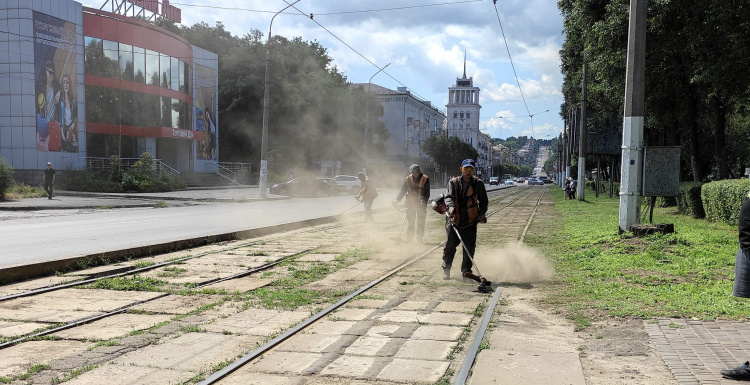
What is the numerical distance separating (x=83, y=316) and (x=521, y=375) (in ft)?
13.4

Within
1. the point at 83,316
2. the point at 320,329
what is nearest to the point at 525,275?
the point at 320,329

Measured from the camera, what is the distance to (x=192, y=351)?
4629mm

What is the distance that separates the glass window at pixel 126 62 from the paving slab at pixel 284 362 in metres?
40.7

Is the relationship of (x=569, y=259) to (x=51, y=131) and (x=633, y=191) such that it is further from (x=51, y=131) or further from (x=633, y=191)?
(x=51, y=131)

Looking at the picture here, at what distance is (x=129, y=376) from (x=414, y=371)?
1921 mm

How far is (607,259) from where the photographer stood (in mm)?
9523

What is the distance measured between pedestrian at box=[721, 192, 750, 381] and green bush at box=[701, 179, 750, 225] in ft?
34.8

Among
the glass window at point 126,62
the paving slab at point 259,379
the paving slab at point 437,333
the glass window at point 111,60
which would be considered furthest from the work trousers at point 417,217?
the glass window at point 126,62

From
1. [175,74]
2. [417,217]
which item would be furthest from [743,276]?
[175,74]

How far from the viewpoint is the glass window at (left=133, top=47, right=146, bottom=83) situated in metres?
41.7

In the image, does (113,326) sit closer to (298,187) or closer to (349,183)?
(298,187)

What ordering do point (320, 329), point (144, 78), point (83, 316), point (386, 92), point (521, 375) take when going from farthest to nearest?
point (386, 92) → point (144, 78) → point (83, 316) → point (320, 329) → point (521, 375)

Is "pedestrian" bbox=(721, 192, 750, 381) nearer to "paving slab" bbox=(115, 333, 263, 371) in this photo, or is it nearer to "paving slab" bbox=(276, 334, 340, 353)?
"paving slab" bbox=(276, 334, 340, 353)

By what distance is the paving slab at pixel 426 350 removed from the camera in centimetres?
455
